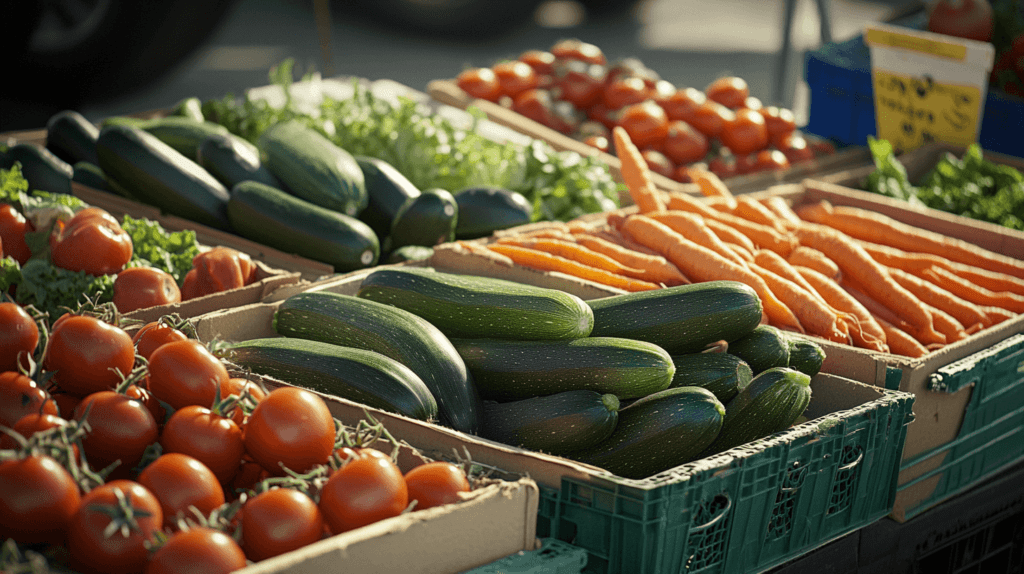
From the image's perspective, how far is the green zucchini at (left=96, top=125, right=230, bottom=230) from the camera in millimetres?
3164

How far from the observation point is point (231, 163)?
10.9 ft

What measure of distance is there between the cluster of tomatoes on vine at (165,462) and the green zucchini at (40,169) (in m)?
1.65

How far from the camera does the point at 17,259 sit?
2.51 m

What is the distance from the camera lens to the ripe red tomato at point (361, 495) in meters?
1.44

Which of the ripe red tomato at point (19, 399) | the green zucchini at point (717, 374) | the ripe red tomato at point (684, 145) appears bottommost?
the ripe red tomato at point (684, 145)

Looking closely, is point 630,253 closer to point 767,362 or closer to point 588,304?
point 588,304

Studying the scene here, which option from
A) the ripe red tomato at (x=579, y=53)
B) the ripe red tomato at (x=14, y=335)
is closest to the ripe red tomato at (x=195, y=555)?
the ripe red tomato at (x=14, y=335)

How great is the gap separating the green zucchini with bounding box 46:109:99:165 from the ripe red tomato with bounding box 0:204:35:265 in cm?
114

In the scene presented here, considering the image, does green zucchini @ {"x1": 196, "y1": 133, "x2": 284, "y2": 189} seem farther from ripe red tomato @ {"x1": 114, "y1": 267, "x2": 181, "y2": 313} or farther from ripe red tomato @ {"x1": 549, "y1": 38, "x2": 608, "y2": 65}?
ripe red tomato @ {"x1": 549, "y1": 38, "x2": 608, "y2": 65}

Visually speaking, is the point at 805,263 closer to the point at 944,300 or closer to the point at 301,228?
the point at 944,300

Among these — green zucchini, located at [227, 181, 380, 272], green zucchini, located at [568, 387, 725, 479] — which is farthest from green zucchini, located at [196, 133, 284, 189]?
green zucchini, located at [568, 387, 725, 479]

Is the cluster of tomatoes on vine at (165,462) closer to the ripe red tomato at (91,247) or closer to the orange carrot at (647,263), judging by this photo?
the ripe red tomato at (91,247)

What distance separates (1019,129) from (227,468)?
152 inches

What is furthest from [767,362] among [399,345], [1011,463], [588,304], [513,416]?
[1011,463]
